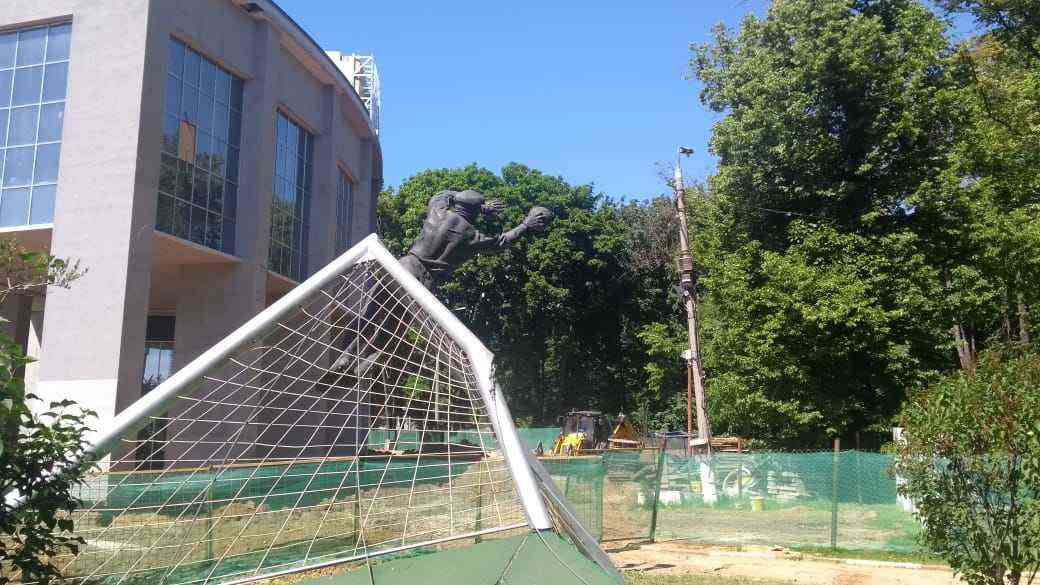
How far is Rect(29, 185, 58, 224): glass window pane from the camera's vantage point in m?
20.3

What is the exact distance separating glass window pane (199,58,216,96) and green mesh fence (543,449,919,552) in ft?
43.0

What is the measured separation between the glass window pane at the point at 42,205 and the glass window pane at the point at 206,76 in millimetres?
4316

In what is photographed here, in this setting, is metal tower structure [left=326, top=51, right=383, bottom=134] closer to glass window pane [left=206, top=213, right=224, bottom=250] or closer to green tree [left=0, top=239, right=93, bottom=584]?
glass window pane [left=206, top=213, right=224, bottom=250]

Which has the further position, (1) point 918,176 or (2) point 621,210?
(2) point 621,210

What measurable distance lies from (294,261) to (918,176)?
17.9 meters

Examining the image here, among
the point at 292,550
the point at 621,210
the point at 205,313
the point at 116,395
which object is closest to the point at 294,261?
the point at 205,313

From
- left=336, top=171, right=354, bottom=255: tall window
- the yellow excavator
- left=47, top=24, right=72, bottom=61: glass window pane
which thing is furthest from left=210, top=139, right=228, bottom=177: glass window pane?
the yellow excavator

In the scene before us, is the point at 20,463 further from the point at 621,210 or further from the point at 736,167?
the point at 621,210

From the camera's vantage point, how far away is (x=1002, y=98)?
25984 mm

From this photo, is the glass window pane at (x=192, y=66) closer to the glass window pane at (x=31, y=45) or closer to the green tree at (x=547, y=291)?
the glass window pane at (x=31, y=45)

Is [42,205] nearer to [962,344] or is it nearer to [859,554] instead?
[859,554]

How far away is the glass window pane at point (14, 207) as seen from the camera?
67.1 feet

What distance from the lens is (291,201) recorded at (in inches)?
1042

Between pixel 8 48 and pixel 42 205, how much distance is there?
3994mm
